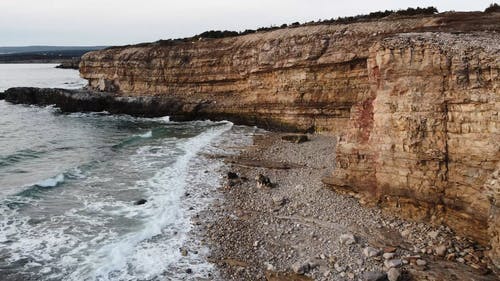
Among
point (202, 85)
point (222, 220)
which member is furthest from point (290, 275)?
point (202, 85)

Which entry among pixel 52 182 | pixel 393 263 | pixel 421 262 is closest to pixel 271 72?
pixel 52 182

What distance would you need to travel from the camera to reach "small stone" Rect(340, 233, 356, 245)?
1261 cm

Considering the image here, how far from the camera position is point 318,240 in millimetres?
13148

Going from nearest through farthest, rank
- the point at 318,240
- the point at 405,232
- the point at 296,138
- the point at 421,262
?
the point at 421,262
the point at 405,232
the point at 318,240
the point at 296,138

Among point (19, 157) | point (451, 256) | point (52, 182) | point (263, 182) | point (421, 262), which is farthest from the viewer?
point (19, 157)

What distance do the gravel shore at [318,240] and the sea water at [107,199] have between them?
3.22ft

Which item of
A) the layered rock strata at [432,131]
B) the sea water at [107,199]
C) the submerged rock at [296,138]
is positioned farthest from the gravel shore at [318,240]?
the submerged rock at [296,138]

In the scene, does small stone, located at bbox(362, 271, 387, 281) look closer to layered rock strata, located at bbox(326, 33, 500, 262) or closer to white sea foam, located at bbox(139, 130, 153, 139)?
layered rock strata, located at bbox(326, 33, 500, 262)

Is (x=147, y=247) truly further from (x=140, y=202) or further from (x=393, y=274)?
(x=393, y=274)

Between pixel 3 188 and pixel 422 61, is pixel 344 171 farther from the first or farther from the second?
pixel 3 188

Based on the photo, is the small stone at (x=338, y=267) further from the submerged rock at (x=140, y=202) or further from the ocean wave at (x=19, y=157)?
the ocean wave at (x=19, y=157)

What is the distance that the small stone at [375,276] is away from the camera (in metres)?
10.7

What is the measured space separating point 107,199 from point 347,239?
1028 centimetres

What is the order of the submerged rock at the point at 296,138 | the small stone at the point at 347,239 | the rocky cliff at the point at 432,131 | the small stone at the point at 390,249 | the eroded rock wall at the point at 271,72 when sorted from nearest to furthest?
1. the rocky cliff at the point at 432,131
2. the small stone at the point at 390,249
3. the small stone at the point at 347,239
4. the submerged rock at the point at 296,138
5. the eroded rock wall at the point at 271,72
